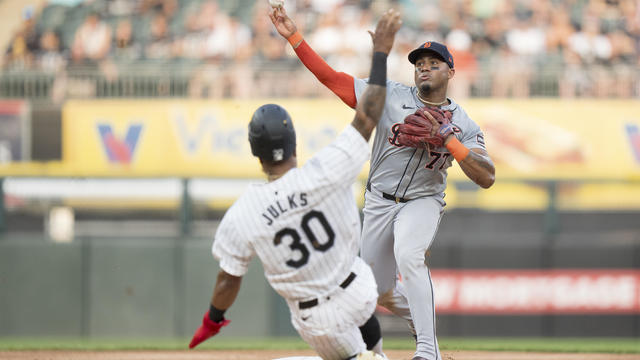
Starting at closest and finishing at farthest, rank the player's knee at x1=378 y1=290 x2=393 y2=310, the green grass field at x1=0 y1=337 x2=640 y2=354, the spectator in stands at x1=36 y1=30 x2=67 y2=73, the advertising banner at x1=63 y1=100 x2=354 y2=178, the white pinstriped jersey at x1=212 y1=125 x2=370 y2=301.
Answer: the white pinstriped jersey at x1=212 y1=125 x2=370 y2=301, the player's knee at x1=378 y1=290 x2=393 y2=310, the green grass field at x1=0 y1=337 x2=640 y2=354, the advertising banner at x1=63 y1=100 x2=354 y2=178, the spectator in stands at x1=36 y1=30 x2=67 y2=73

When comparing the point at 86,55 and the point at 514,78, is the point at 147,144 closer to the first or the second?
the point at 86,55

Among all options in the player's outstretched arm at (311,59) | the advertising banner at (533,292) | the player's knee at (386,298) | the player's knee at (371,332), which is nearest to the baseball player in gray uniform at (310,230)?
the player's knee at (371,332)

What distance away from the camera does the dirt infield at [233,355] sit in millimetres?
6363

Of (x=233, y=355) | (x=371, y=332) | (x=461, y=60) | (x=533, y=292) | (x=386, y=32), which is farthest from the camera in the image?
(x=461, y=60)

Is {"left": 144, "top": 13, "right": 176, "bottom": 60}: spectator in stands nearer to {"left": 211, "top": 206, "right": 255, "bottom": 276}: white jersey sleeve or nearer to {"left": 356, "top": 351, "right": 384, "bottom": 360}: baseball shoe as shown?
{"left": 211, "top": 206, "right": 255, "bottom": 276}: white jersey sleeve

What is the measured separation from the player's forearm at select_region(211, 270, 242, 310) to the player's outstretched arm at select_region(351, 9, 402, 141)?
2.56 ft

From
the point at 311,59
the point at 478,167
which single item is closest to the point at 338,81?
the point at 311,59

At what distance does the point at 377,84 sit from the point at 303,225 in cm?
65

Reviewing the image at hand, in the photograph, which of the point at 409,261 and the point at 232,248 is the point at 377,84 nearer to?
the point at 232,248

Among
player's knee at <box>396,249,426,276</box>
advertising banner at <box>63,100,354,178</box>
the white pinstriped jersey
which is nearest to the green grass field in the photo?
player's knee at <box>396,249,426,276</box>

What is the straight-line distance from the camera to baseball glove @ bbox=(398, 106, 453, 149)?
405 cm

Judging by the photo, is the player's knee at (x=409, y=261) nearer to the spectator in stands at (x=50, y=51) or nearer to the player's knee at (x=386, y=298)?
the player's knee at (x=386, y=298)

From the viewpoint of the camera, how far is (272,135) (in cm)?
321

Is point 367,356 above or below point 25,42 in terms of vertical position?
below
